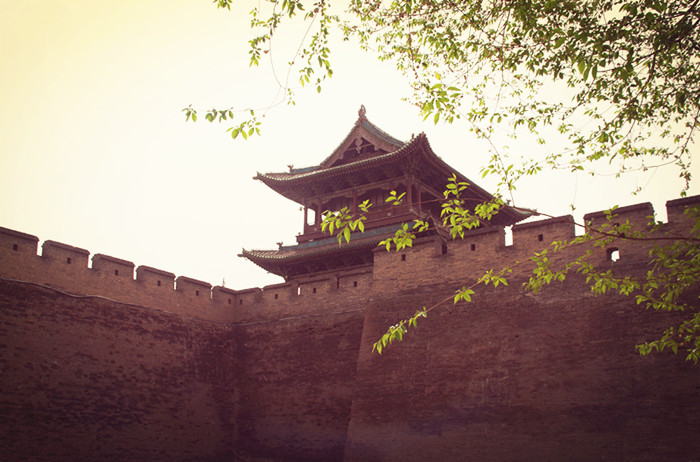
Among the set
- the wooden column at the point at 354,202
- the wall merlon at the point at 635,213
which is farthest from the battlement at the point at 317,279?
the wooden column at the point at 354,202

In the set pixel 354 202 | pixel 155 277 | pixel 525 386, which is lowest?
pixel 525 386

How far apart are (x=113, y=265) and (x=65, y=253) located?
35.1 inches

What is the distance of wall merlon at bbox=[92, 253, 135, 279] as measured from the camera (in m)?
11.6

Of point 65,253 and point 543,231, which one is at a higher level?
point 543,231

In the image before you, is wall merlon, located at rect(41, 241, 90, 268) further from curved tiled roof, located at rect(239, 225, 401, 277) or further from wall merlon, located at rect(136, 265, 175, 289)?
curved tiled roof, located at rect(239, 225, 401, 277)

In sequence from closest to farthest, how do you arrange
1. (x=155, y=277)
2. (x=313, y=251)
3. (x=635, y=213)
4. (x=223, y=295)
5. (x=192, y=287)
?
1. (x=635, y=213)
2. (x=155, y=277)
3. (x=192, y=287)
4. (x=223, y=295)
5. (x=313, y=251)

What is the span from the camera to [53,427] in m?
9.88

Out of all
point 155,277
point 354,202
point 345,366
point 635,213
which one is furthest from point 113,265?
point 635,213

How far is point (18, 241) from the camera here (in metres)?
10.5

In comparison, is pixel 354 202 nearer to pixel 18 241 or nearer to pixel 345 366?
pixel 345 366

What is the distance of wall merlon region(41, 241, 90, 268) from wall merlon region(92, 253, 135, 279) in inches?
7.5

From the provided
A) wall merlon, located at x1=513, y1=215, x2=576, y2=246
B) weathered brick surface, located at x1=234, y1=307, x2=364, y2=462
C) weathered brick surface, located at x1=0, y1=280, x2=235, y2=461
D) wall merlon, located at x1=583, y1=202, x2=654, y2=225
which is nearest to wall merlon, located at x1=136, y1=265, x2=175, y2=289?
weathered brick surface, located at x1=0, y1=280, x2=235, y2=461

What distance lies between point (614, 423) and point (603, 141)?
401 centimetres

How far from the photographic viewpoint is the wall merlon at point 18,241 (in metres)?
10.4
